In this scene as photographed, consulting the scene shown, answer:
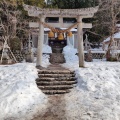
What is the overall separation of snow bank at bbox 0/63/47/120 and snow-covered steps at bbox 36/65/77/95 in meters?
0.36

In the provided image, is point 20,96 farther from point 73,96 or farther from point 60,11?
point 60,11

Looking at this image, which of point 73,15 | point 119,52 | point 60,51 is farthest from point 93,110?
point 60,51

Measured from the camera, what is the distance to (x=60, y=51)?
84.5 ft

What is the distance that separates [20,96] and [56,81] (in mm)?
2332

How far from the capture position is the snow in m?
6.70

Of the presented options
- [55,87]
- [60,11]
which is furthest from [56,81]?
[60,11]

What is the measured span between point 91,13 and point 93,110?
283 inches

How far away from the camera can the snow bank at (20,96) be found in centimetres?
697

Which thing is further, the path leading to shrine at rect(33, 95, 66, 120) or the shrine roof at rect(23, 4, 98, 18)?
the shrine roof at rect(23, 4, 98, 18)

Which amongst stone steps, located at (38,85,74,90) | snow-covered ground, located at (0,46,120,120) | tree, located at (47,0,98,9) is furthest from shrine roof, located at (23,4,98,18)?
tree, located at (47,0,98,9)

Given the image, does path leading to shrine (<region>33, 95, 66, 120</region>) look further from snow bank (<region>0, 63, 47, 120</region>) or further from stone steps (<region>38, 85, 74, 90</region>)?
stone steps (<region>38, 85, 74, 90</region>)

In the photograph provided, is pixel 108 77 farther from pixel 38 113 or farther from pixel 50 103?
pixel 38 113

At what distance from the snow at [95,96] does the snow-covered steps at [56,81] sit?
1.10ft

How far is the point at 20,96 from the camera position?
785 cm
